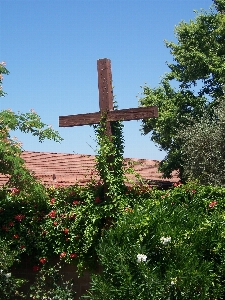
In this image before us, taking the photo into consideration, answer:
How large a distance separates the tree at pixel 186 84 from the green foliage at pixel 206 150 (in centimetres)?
122

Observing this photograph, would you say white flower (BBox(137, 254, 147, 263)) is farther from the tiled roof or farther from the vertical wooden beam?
the tiled roof

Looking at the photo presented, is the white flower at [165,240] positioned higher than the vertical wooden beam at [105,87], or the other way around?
the vertical wooden beam at [105,87]

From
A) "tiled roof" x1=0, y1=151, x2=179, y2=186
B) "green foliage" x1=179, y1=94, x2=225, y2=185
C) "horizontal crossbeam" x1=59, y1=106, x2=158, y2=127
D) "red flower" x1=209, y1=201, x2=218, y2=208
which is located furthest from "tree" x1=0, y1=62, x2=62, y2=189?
"green foliage" x1=179, y1=94, x2=225, y2=185

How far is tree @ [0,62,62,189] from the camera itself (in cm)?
1001

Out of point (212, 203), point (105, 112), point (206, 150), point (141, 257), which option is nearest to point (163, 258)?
point (141, 257)

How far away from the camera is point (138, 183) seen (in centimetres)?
1024

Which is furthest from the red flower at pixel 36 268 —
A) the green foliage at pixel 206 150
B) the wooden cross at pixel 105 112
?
the green foliage at pixel 206 150

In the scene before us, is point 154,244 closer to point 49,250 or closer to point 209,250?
point 209,250

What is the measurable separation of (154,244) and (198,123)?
1471 centimetres

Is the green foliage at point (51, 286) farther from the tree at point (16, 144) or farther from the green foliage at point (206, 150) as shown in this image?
the green foliage at point (206, 150)

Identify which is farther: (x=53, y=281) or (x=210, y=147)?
(x=210, y=147)

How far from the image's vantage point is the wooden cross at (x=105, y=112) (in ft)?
31.7

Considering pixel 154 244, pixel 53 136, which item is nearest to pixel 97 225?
pixel 53 136

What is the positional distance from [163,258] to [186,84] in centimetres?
1845
